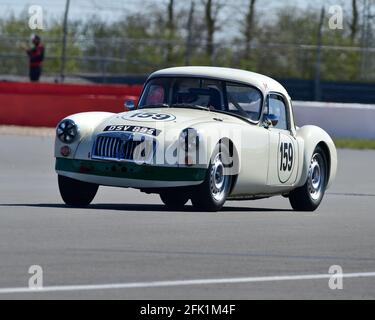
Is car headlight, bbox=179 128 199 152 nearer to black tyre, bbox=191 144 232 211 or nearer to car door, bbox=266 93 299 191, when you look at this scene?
black tyre, bbox=191 144 232 211

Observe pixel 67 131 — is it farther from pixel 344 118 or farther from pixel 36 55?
pixel 36 55

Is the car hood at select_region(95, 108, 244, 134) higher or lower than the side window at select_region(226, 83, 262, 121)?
lower

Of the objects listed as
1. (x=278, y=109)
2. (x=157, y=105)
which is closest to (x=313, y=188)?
(x=278, y=109)

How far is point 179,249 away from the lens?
353 inches

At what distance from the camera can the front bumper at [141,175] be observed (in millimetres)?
11492

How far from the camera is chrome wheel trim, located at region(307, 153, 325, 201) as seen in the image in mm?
13664

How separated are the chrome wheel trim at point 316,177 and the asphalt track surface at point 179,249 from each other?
246mm

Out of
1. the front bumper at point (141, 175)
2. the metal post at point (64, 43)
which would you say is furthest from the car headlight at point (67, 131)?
the metal post at point (64, 43)

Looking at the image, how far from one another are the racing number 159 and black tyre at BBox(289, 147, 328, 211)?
51cm

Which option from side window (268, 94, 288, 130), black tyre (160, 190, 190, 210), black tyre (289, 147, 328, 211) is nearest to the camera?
black tyre (160, 190, 190, 210)

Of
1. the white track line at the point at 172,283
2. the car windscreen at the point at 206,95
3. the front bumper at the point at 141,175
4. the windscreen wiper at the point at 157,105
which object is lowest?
the white track line at the point at 172,283

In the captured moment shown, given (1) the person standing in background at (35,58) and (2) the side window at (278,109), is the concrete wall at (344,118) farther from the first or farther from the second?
(2) the side window at (278,109)

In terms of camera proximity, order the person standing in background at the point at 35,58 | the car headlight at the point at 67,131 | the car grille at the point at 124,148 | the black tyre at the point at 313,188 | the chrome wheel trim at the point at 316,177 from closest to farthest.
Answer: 1. the car grille at the point at 124,148
2. the car headlight at the point at 67,131
3. the black tyre at the point at 313,188
4. the chrome wheel trim at the point at 316,177
5. the person standing in background at the point at 35,58

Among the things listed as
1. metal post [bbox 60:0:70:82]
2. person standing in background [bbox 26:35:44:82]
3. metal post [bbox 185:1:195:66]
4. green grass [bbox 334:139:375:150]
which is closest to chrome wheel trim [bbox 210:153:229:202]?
green grass [bbox 334:139:375:150]
